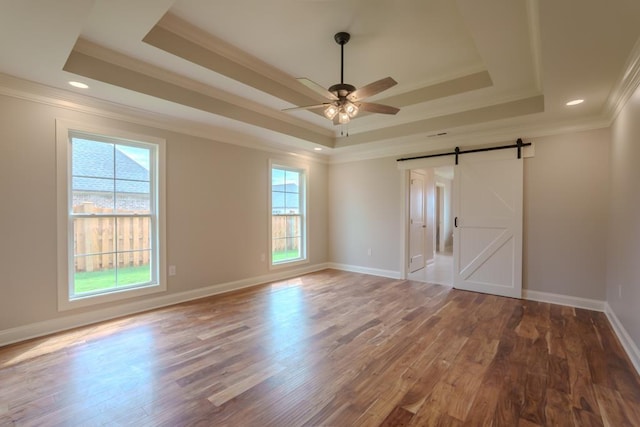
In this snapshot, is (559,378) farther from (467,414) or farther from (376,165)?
(376,165)

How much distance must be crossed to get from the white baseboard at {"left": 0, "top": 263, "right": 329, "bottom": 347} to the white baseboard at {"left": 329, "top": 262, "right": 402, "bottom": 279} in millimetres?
1573

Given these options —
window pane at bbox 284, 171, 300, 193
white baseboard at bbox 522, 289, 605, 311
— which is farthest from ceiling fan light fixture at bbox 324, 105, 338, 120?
white baseboard at bbox 522, 289, 605, 311

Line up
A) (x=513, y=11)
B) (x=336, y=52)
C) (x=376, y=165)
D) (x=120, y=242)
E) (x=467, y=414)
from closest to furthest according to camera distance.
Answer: (x=467, y=414)
(x=513, y=11)
(x=336, y=52)
(x=120, y=242)
(x=376, y=165)

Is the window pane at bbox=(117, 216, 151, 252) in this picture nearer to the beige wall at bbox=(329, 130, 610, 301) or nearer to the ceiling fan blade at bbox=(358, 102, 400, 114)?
the ceiling fan blade at bbox=(358, 102, 400, 114)

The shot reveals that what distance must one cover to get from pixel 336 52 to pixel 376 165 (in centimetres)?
288

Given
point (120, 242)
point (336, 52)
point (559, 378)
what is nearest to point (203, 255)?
point (120, 242)

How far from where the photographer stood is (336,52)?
9.98ft

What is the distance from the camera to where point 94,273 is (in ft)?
11.0

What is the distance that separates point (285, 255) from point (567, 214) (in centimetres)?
441

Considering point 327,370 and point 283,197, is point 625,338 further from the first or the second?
point 283,197

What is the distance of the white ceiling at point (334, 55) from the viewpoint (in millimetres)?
2020

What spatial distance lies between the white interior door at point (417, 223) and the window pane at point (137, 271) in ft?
→ 14.3

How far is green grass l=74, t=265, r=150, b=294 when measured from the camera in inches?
128

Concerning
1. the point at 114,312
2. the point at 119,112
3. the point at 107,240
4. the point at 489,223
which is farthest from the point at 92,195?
the point at 489,223
